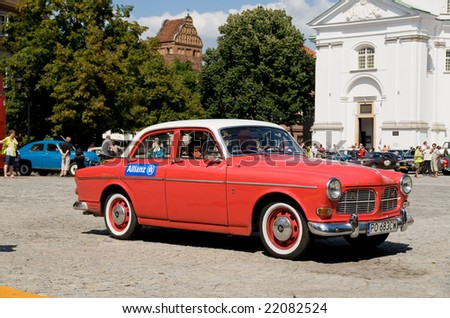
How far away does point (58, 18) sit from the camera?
143 feet

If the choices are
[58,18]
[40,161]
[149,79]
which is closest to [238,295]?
[40,161]

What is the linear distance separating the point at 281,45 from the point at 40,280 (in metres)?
62.9

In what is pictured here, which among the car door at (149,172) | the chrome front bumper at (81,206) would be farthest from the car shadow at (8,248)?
the car door at (149,172)

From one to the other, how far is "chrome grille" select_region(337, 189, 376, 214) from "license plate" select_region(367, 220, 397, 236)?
21 centimetres

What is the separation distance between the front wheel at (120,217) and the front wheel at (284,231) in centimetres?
240

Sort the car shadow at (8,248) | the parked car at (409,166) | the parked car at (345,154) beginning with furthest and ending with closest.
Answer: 1. the parked car at (345,154)
2. the parked car at (409,166)
3. the car shadow at (8,248)

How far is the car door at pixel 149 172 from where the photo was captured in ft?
35.7

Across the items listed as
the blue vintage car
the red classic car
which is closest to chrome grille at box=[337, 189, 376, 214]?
the red classic car

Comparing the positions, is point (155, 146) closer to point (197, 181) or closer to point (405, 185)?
point (197, 181)

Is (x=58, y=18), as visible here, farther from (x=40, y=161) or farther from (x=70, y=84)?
(x=40, y=161)

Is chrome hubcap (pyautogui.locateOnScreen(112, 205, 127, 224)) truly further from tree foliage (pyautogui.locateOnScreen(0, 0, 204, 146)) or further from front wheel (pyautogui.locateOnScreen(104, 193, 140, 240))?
tree foliage (pyautogui.locateOnScreen(0, 0, 204, 146))

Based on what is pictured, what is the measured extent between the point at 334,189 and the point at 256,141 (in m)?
1.79

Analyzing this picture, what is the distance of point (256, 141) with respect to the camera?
10.6 metres

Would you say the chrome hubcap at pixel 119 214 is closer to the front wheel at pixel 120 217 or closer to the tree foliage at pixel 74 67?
the front wheel at pixel 120 217
